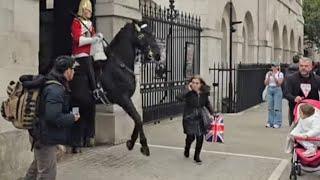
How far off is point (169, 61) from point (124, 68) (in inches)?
241

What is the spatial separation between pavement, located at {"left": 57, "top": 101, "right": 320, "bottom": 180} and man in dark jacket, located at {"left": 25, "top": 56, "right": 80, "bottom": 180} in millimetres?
1911

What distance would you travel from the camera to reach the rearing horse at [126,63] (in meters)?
8.83

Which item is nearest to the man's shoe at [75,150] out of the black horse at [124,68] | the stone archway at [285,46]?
the black horse at [124,68]

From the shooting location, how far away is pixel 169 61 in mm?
15008

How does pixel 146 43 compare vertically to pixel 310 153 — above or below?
above

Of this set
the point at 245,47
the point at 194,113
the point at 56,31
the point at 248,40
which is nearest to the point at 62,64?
the point at 194,113

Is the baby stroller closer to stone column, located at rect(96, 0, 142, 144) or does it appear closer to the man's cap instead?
stone column, located at rect(96, 0, 142, 144)

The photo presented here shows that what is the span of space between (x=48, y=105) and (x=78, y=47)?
11.4 ft

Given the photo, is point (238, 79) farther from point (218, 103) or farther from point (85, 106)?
point (85, 106)

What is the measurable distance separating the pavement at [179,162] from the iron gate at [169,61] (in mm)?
1289

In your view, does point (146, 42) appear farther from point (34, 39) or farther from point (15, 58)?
point (15, 58)

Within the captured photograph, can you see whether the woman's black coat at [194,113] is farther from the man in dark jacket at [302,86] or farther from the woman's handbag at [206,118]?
the man in dark jacket at [302,86]

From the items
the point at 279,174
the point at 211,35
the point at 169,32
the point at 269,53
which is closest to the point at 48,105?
the point at 279,174

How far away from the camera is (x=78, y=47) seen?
8805 mm
